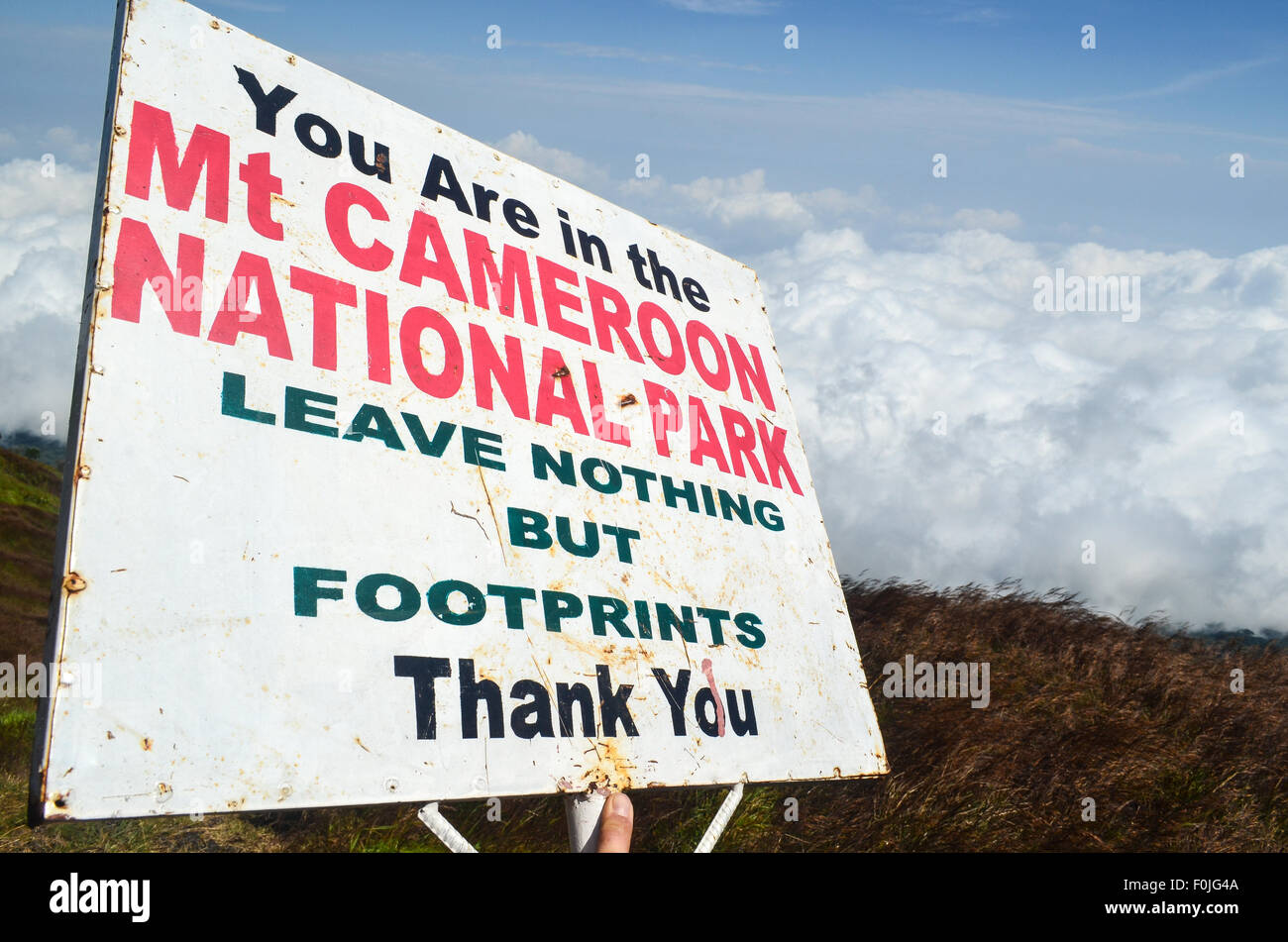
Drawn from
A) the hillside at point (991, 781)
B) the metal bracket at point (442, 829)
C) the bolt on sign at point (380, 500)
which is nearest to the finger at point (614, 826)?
the bolt on sign at point (380, 500)

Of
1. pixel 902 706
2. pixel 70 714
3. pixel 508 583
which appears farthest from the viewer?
pixel 902 706

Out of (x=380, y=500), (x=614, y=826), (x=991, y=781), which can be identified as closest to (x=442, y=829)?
(x=614, y=826)

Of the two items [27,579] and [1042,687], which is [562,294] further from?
[27,579]

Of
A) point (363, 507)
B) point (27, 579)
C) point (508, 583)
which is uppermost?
point (27, 579)

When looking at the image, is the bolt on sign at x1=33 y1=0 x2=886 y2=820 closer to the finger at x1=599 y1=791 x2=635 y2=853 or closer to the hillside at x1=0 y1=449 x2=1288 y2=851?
the finger at x1=599 y1=791 x2=635 y2=853

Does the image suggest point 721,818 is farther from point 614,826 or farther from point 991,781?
point 991,781
